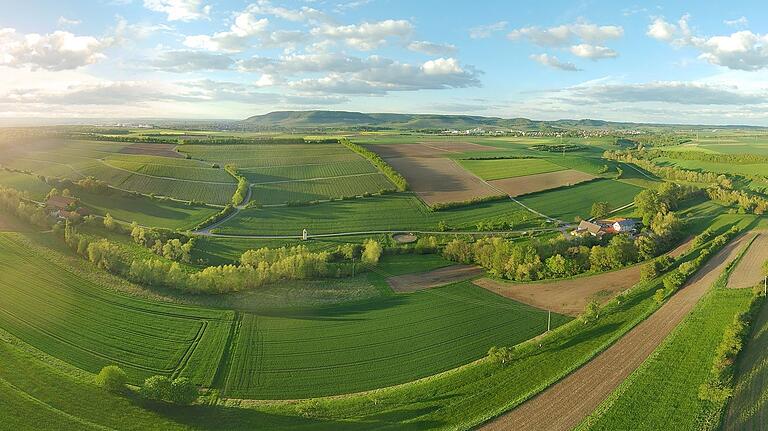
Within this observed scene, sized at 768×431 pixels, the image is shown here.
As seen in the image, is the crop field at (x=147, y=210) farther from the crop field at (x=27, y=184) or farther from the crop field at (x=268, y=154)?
the crop field at (x=268, y=154)

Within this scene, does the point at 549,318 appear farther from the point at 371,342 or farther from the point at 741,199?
the point at 741,199

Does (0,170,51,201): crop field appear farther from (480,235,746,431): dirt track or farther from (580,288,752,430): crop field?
(580,288,752,430): crop field

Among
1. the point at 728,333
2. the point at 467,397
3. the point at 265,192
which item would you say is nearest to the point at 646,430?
the point at 467,397

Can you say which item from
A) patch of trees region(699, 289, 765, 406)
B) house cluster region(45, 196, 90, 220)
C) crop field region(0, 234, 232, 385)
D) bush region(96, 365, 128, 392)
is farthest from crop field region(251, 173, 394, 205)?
patch of trees region(699, 289, 765, 406)

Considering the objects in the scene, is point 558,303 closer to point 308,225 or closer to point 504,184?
point 308,225

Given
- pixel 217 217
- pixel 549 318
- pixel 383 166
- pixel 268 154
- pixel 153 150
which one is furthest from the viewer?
pixel 268 154

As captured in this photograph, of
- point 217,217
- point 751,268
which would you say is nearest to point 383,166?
point 217,217
